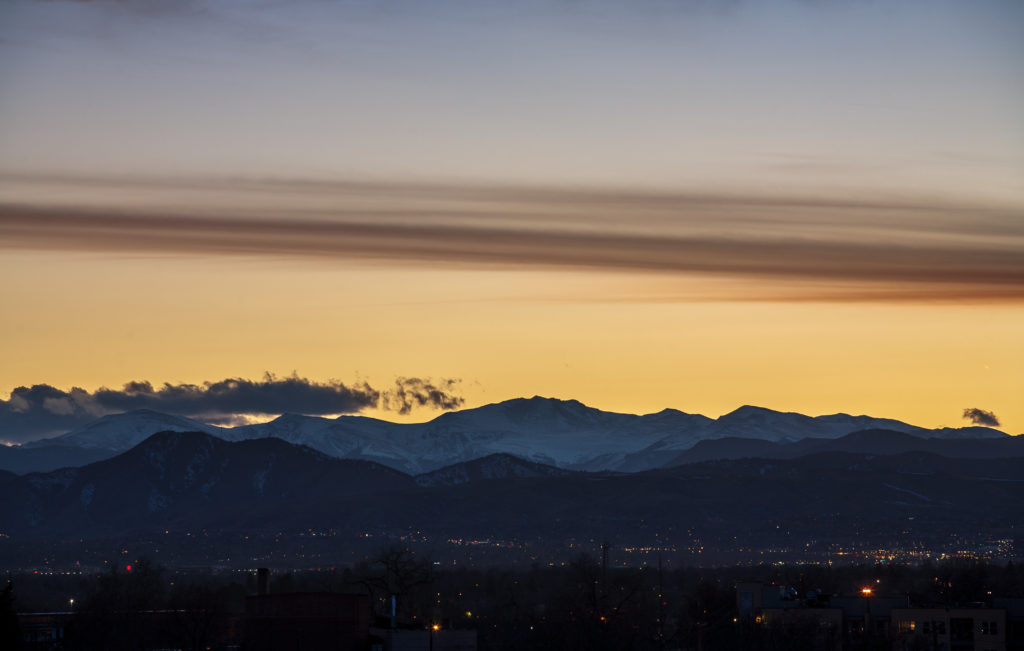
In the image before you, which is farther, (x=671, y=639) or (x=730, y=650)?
(x=671, y=639)

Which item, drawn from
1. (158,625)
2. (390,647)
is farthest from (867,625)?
(158,625)

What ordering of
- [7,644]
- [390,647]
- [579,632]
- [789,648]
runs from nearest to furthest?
[7,644], [390,647], [789,648], [579,632]

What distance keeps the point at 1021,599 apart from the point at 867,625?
1656 centimetres

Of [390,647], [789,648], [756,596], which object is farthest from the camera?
[756,596]

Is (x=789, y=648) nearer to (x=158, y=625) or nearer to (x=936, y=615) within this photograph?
(x=936, y=615)

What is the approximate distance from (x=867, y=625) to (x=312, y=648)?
222 ft

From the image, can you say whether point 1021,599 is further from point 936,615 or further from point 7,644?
point 7,644

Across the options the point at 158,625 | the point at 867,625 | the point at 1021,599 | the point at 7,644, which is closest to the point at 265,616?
the point at 7,644

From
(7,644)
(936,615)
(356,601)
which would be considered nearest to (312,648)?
(356,601)

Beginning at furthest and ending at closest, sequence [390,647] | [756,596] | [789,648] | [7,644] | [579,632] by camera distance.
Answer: [756,596], [579,632], [789,648], [390,647], [7,644]

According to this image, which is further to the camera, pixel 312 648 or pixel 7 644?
pixel 312 648

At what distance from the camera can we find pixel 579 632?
169m

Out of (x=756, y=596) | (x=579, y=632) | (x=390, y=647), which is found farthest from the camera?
(x=756, y=596)

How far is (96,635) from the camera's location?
573 ft
